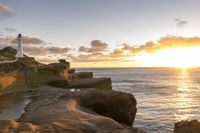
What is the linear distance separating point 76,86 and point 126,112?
92.7 ft

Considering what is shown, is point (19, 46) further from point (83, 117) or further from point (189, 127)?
point (189, 127)

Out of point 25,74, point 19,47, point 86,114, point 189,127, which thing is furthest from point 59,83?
point 189,127

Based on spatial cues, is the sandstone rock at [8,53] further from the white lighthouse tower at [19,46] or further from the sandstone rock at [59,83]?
Answer: the sandstone rock at [59,83]

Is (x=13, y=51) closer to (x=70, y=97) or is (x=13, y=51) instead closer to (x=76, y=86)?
(x=76, y=86)

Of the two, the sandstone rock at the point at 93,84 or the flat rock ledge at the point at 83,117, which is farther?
the sandstone rock at the point at 93,84

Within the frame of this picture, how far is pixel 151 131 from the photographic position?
29297 millimetres

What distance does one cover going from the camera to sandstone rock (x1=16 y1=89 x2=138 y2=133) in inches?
613

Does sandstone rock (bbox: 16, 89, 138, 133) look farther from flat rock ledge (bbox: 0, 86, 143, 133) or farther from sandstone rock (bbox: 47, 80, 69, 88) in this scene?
sandstone rock (bbox: 47, 80, 69, 88)

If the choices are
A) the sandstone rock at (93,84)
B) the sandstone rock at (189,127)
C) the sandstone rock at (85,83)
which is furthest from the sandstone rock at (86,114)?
the sandstone rock at (85,83)

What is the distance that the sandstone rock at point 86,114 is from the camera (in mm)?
15563

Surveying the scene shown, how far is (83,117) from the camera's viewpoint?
18.1 m

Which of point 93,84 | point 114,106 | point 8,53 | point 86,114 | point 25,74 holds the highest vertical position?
point 8,53

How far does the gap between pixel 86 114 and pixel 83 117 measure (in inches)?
52.5

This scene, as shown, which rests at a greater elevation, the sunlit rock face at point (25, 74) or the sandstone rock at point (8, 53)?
the sandstone rock at point (8, 53)
